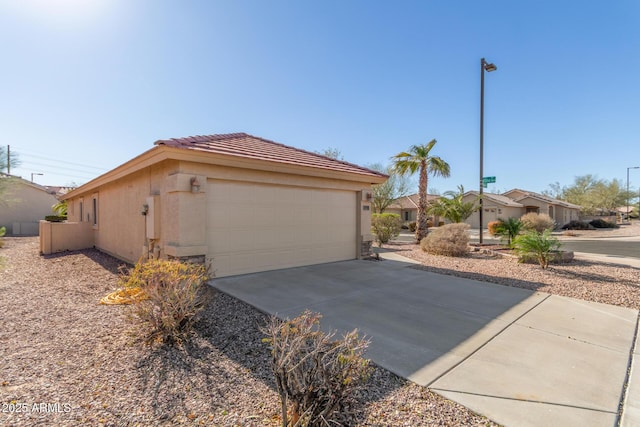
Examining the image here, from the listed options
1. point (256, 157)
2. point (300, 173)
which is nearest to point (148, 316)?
point (256, 157)

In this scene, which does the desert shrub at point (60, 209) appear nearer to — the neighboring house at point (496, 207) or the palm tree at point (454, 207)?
the palm tree at point (454, 207)

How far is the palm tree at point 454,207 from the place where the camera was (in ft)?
55.7

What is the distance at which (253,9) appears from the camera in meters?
9.11

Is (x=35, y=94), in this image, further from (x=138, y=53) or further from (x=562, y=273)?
(x=562, y=273)

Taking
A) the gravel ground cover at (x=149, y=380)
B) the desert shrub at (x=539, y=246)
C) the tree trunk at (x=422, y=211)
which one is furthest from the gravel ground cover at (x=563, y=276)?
the gravel ground cover at (x=149, y=380)

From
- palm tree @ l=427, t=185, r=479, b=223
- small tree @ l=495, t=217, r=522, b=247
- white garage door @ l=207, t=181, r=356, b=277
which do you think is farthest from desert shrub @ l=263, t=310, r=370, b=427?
palm tree @ l=427, t=185, r=479, b=223

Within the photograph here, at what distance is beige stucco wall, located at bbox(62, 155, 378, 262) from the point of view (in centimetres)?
661

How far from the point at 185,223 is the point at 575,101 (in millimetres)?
20085

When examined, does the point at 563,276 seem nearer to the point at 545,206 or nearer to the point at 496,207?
the point at 496,207

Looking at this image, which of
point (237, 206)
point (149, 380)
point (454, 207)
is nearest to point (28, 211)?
point (237, 206)

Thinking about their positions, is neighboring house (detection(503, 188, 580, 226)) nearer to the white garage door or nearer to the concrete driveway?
the white garage door

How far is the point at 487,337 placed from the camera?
417 cm

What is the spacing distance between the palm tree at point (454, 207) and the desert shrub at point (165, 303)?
51.9 ft

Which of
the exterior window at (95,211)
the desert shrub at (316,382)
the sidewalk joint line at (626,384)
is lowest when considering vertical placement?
the sidewalk joint line at (626,384)
